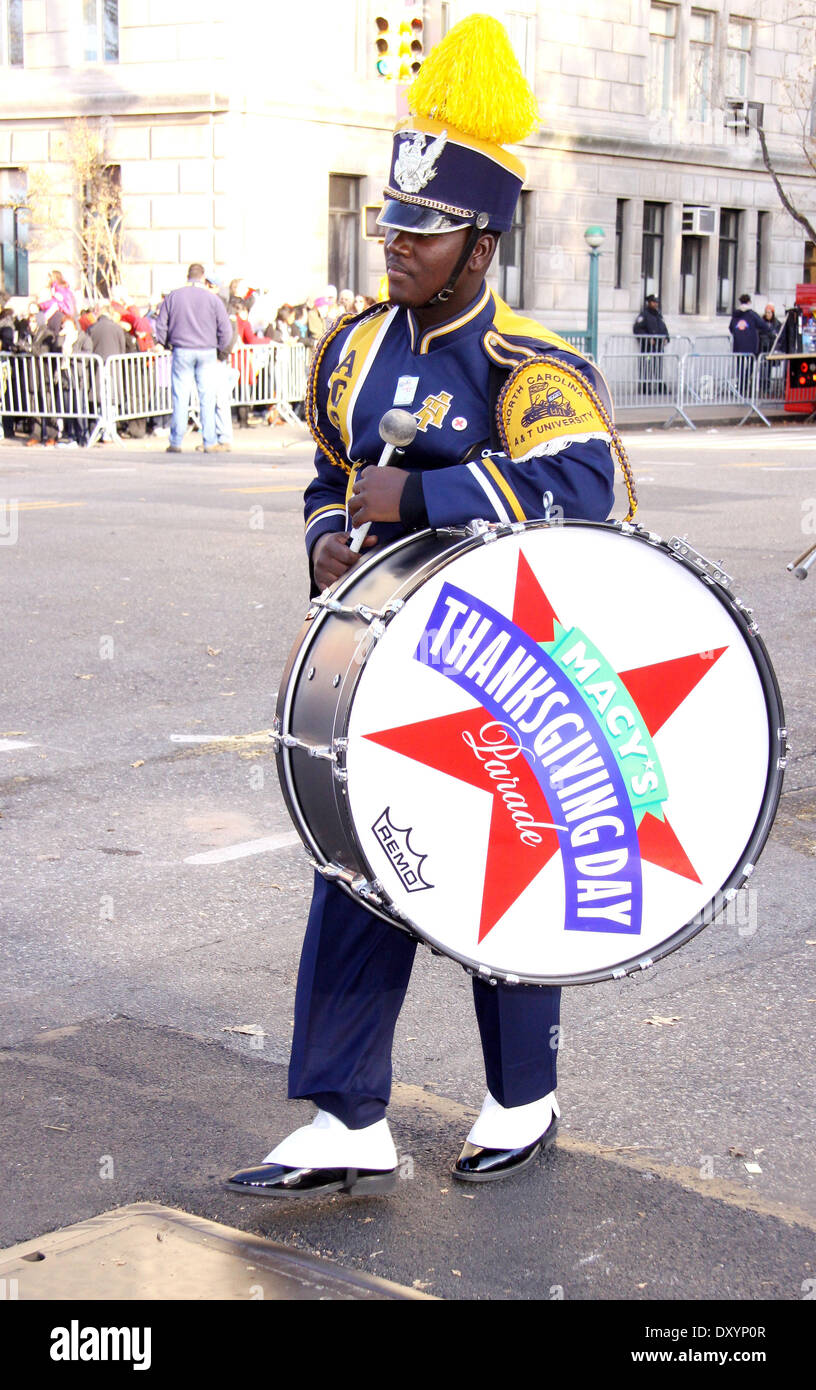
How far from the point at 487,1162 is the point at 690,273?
37538 millimetres

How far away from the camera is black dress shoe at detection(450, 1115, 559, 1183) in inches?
130

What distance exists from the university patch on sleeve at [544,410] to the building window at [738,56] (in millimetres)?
38324

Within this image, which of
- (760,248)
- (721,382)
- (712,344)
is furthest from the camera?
(760,248)

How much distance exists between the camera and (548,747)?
9.43 feet

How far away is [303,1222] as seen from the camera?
3.13m

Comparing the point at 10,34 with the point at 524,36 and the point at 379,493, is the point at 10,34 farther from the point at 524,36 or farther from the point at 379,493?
the point at 379,493

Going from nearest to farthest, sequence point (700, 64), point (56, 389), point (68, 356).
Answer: point (68, 356) → point (56, 389) → point (700, 64)

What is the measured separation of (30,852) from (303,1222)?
2.53 meters

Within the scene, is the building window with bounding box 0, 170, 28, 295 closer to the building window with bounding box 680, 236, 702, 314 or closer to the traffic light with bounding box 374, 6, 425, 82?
the traffic light with bounding box 374, 6, 425, 82

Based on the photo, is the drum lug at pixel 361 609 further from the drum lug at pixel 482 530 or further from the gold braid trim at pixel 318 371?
the gold braid trim at pixel 318 371

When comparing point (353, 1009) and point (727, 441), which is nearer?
point (353, 1009)

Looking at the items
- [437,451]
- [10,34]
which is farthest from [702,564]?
[10,34]

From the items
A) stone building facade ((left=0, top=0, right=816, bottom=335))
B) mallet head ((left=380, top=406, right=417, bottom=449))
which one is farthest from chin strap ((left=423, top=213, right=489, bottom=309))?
stone building facade ((left=0, top=0, right=816, bottom=335))

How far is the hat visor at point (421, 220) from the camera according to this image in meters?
3.09
